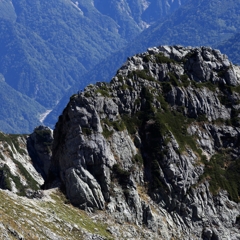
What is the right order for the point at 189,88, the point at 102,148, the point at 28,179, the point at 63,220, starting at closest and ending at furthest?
the point at 63,220 → the point at 102,148 → the point at 189,88 → the point at 28,179

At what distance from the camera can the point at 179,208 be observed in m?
82.6

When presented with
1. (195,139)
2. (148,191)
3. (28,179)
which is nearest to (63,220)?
(148,191)

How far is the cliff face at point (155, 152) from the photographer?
260 ft

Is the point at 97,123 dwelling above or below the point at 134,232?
above

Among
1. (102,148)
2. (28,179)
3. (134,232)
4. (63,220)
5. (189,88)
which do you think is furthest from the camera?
(28,179)

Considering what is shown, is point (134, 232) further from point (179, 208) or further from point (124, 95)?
point (124, 95)

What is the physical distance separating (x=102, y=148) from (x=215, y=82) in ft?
87.1

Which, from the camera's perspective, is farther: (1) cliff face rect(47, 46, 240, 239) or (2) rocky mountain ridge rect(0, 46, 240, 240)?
(1) cliff face rect(47, 46, 240, 239)

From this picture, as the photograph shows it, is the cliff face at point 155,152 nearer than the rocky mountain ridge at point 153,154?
No

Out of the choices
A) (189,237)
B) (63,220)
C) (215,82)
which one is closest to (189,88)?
(215,82)

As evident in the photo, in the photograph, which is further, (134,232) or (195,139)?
(195,139)

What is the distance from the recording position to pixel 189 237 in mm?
80688

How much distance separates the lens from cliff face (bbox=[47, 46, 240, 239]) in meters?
79.2

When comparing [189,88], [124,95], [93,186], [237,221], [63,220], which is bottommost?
[63,220]
